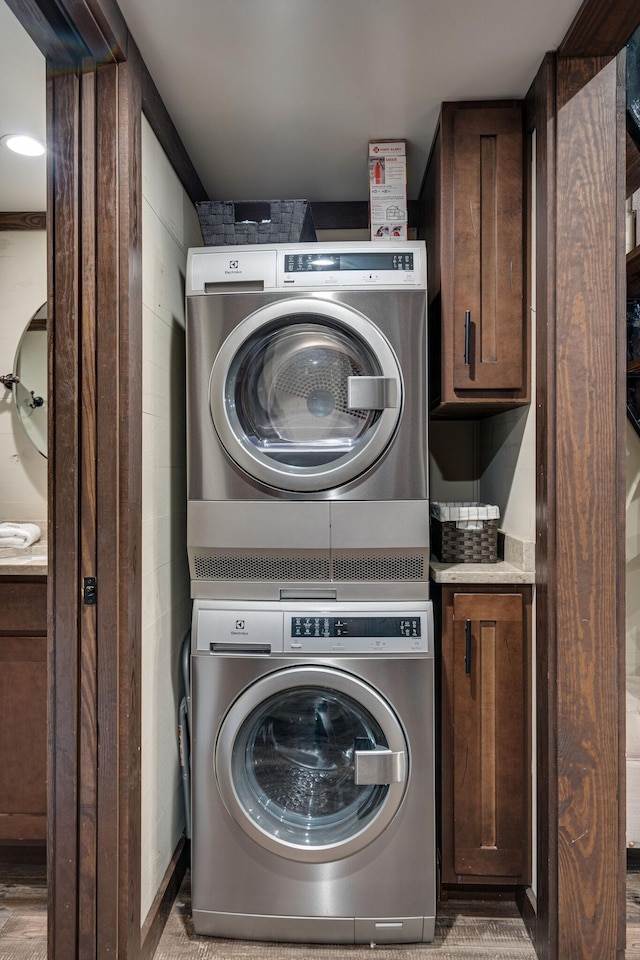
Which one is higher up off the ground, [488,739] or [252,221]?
[252,221]

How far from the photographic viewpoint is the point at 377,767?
5.14ft

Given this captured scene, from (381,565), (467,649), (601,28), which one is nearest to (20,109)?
(601,28)

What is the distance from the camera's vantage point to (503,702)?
66.4 inches

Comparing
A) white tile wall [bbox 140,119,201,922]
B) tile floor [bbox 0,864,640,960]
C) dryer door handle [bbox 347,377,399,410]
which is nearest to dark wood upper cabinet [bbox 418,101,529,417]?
dryer door handle [bbox 347,377,399,410]

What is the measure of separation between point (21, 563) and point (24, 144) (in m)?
1.37

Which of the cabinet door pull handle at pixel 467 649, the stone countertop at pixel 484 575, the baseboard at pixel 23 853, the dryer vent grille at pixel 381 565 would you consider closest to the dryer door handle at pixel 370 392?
the dryer vent grille at pixel 381 565

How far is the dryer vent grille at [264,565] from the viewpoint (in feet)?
5.47

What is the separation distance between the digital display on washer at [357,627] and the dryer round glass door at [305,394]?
1.22ft

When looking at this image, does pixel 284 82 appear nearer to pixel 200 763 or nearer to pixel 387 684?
pixel 387 684

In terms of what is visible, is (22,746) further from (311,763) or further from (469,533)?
(469,533)

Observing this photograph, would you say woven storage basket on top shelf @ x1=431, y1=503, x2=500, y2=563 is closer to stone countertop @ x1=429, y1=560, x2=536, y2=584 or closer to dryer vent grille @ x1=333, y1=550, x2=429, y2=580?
stone countertop @ x1=429, y1=560, x2=536, y2=584

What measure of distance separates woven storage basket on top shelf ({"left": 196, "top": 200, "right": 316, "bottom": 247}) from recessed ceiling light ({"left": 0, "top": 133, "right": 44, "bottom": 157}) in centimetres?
61

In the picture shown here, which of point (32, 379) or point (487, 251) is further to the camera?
point (32, 379)

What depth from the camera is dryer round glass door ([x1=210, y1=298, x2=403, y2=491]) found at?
1.62 metres
